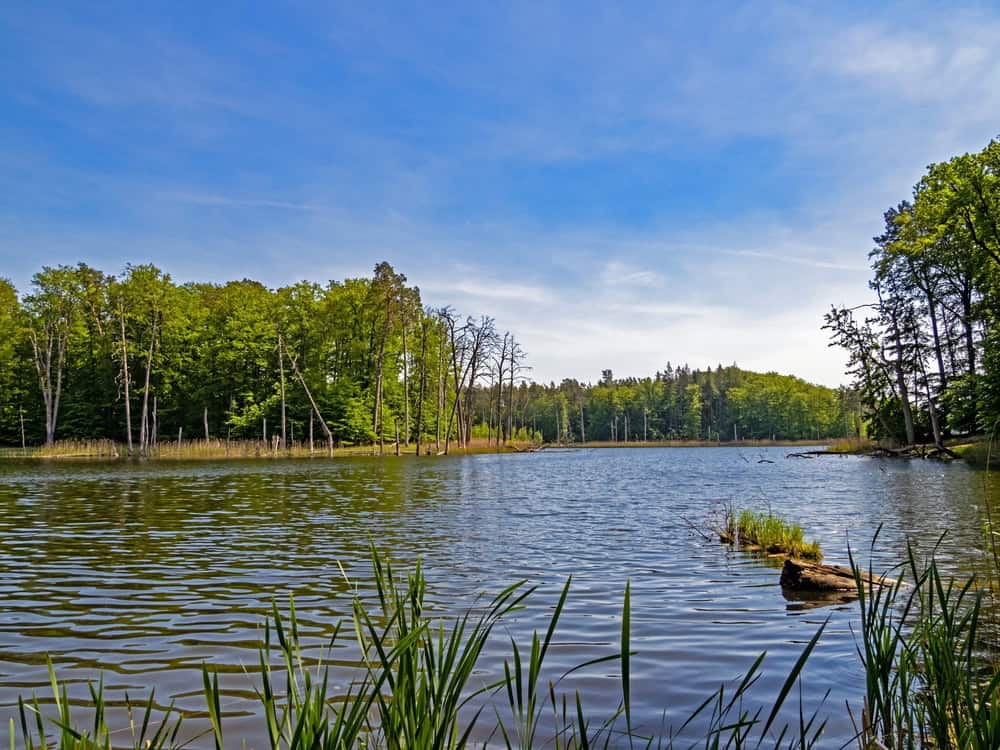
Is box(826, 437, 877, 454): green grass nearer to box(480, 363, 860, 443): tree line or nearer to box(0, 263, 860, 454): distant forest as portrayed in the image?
box(0, 263, 860, 454): distant forest

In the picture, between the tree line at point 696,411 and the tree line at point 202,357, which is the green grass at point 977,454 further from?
the tree line at point 696,411

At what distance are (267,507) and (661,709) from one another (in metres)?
14.7

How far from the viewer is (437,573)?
30.5 feet

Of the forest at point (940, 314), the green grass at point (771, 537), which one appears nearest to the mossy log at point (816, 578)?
the green grass at point (771, 537)

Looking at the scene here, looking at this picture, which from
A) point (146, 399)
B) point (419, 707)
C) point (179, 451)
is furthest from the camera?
point (146, 399)

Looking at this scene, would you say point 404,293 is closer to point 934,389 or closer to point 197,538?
point 934,389

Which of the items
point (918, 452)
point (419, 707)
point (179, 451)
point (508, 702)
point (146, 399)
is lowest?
point (918, 452)

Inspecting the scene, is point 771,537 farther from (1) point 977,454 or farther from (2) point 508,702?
(1) point 977,454

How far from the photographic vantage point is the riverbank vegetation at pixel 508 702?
213 cm

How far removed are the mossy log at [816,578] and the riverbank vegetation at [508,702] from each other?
23.9 inches

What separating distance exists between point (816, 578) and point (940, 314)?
42.3 m

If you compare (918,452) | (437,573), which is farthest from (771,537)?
(918,452)

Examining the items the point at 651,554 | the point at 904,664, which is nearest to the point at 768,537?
the point at 651,554

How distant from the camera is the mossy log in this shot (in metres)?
8.26
